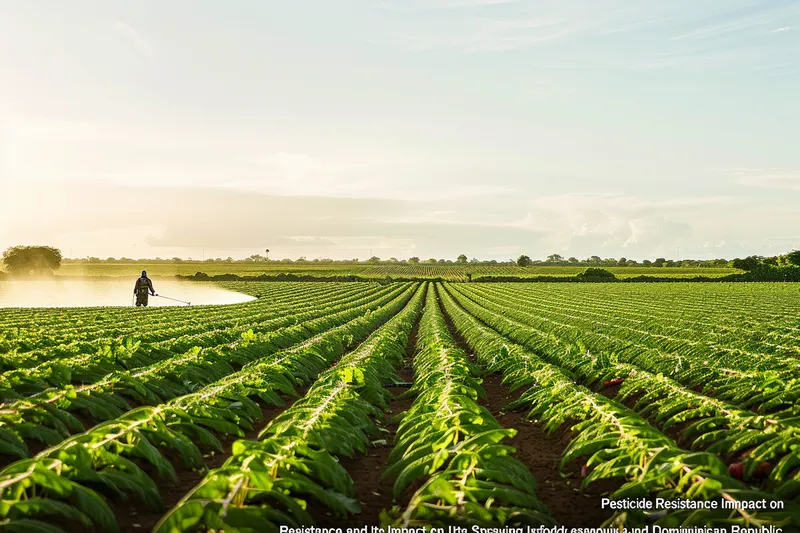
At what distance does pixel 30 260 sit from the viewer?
111438 millimetres

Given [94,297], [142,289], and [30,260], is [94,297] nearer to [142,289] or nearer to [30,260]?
[142,289]

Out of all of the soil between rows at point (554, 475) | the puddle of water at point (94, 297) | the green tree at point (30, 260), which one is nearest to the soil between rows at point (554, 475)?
the soil between rows at point (554, 475)

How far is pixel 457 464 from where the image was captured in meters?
5.17

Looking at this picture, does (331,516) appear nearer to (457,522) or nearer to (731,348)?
(457,522)

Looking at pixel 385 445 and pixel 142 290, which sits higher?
pixel 142 290

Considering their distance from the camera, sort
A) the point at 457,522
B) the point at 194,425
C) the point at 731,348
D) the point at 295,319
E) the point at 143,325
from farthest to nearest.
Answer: the point at 295,319, the point at 143,325, the point at 731,348, the point at 194,425, the point at 457,522

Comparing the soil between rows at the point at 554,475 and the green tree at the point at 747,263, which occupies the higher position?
the green tree at the point at 747,263

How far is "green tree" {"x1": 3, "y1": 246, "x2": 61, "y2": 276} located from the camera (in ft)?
362

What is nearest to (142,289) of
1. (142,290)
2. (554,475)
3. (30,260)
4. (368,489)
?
(142,290)

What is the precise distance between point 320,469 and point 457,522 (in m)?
1.61

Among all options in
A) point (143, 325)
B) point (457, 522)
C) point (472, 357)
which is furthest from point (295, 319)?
point (457, 522)

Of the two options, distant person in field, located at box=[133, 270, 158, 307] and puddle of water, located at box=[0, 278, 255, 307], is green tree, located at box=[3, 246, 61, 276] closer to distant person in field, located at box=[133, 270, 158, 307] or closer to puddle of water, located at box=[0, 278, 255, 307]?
puddle of water, located at box=[0, 278, 255, 307]

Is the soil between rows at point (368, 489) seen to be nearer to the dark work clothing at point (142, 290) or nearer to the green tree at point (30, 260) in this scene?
the dark work clothing at point (142, 290)

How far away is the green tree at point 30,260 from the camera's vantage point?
362ft
